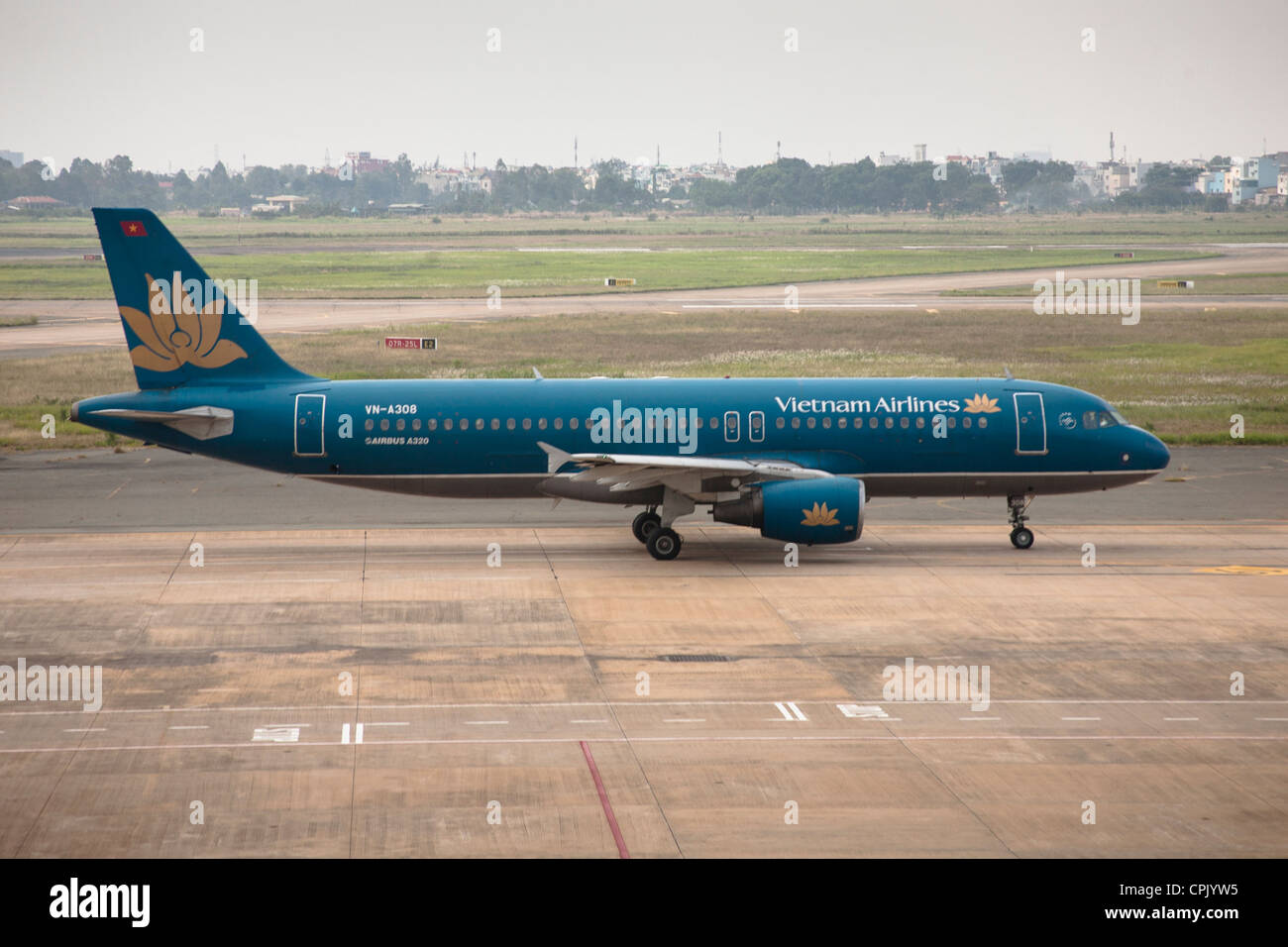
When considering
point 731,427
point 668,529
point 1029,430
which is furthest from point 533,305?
point 1029,430

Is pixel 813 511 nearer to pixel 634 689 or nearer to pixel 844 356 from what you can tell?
pixel 634 689

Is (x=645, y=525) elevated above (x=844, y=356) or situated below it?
below

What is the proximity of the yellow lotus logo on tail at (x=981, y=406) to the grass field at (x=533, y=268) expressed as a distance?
263 ft

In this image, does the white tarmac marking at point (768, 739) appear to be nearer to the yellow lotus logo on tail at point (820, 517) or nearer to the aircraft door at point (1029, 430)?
the yellow lotus logo on tail at point (820, 517)

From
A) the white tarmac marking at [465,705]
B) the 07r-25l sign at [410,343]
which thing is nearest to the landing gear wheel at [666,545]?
the white tarmac marking at [465,705]

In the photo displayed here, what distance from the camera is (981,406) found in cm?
3566

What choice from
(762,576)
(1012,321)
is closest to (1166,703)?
(762,576)

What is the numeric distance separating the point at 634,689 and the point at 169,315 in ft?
57.9

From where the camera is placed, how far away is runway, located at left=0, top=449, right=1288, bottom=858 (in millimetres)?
18219

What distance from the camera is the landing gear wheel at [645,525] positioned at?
3591cm

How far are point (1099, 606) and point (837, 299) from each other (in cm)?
7776

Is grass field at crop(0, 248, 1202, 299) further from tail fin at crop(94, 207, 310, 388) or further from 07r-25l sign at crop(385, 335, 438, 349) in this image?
tail fin at crop(94, 207, 310, 388)

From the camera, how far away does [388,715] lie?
2291 centimetres

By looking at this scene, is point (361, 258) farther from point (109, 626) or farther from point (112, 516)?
point (109, 626)
